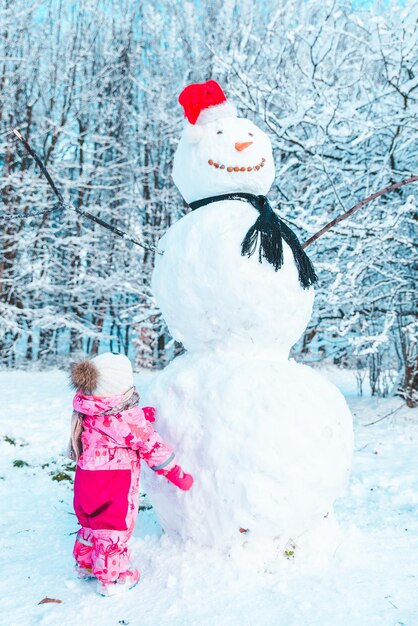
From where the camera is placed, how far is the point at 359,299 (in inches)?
220

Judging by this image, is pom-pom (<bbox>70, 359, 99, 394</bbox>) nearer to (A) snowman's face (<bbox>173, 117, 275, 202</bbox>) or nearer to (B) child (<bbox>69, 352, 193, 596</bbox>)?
(B) child (<bbox>69, 352, 193, 596</bbox>)

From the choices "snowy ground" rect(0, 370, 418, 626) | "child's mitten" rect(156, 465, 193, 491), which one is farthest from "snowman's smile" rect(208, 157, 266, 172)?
"snowy ground" rect(0, 370, 418, 626)

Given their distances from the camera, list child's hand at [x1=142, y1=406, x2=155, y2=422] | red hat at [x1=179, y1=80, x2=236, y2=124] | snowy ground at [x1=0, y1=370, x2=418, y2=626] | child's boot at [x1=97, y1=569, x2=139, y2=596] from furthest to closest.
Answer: red hat at [x1=179, y1=80, x2=236, y2=124] → child's hand at [x1=142, y1=406, x2=155, y2=422] → child's boot at [x1=97, y1=569, x2=139, y2=596] → snowy ground at [x1=0, y1=370, x2=418, y2=626]

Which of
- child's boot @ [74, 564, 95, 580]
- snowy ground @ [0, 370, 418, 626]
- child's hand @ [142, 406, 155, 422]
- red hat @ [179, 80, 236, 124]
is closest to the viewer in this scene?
snowy ground @ [0, 370, 418, 626]

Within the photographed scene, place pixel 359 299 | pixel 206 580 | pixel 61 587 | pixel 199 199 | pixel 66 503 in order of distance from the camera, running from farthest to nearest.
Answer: pixel 359 299 < pixel 66 503 < pixel 199 199 < pixel 61 587 < pixel 206 580

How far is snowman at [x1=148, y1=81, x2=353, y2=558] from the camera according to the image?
220 cm

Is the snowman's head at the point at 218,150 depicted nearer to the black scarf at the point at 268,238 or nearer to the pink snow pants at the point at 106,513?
the black scarf at the point at 268,238

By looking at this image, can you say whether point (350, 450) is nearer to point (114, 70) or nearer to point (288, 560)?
point (288, 560)

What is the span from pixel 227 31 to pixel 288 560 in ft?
37.9

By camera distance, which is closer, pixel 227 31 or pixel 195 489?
pixel 195 489

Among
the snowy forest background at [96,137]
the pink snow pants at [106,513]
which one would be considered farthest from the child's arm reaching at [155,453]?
the snowy forest background at [96,137]

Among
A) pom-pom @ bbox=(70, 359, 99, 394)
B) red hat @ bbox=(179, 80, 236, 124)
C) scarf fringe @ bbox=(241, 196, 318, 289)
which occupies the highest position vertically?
red hat @ bbox=(179, 80, 236, 124)

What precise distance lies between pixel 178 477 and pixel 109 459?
320 mm

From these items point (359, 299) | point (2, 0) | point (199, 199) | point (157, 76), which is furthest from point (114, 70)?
point (199, 199)
